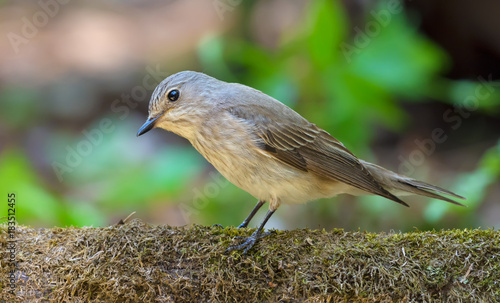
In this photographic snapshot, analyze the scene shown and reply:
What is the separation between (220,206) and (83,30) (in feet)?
16.0

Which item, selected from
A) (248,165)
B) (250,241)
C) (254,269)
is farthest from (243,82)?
(254,269)

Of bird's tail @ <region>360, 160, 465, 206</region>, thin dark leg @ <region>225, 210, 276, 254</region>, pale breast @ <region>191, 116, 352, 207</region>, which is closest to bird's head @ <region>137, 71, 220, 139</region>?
pale breast @ <region>191, 116, 352, 207</region>

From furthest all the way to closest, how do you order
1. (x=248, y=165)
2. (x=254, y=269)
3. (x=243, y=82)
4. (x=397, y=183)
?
(x=243, y=82)
(x=397, y=183)
(x=248, y=165)
(x=254, y=269)

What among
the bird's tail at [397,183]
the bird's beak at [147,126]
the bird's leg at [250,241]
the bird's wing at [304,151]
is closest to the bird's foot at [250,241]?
the bird's leg at [250,241]

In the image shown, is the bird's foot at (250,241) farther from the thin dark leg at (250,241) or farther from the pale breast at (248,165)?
the pale breast at (248,165)

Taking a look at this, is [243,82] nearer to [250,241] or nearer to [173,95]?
[173,95]

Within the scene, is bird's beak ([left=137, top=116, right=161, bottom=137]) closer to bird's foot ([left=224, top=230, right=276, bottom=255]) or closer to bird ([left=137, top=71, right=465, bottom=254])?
bird ([left=137, top=71, right=465, bottom=254])

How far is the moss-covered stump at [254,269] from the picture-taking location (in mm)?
2834

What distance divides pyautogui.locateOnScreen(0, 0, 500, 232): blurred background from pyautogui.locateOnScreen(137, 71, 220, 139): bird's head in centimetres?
138

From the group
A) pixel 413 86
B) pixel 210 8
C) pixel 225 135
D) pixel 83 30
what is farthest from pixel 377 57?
pixel 83 30

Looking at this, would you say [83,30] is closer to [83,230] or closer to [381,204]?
[381,204]

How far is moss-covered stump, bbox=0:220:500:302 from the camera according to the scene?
2.83 m

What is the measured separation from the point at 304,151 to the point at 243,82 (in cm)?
267

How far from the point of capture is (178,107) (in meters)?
3.95
